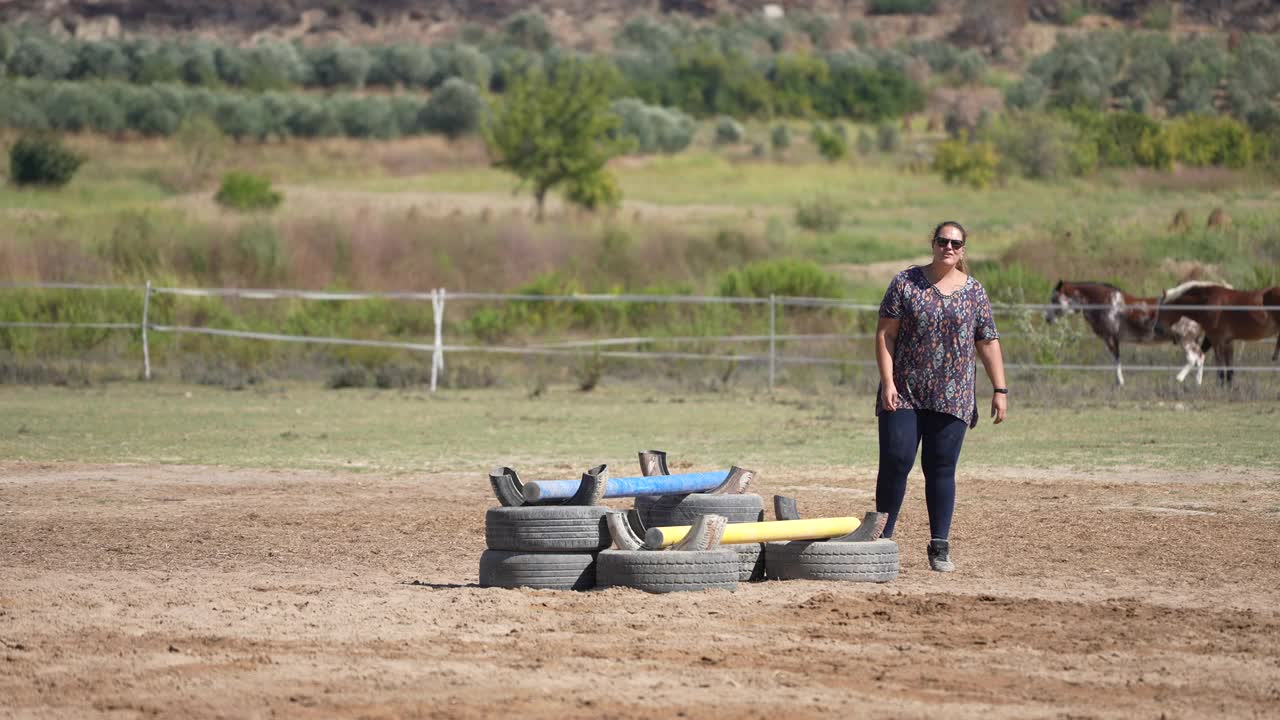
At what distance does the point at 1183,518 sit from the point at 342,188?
44.0 m

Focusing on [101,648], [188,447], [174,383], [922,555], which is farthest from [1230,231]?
[101,648]

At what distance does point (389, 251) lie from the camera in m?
32.2

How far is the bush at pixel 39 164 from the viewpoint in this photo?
48.9m

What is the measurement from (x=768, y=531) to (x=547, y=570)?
1066mm

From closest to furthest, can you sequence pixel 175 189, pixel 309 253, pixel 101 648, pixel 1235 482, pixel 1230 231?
pixel 101 648, pixel 1235 482, pixel 309 253, pixel 1230 231, pixel 175 189

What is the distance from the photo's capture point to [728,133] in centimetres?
7056

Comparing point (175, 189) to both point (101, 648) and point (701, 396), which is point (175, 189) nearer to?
point (701, 396)

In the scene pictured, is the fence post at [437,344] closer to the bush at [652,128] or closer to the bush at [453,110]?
the bush at [652,128]

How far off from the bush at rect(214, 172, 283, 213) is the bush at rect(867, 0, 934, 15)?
5985 cm

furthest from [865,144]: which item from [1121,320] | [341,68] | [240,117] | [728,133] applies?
[1121,320]

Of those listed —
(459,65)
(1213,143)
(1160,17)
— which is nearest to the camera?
(1213,143)

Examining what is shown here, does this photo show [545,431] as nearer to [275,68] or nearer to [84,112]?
[84,112]

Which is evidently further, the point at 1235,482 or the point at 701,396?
the point at 701,396

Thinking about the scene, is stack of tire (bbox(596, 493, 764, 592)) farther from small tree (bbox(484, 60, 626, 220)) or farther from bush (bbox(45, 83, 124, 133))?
bush (bbox(45, 83, 124, 133))
